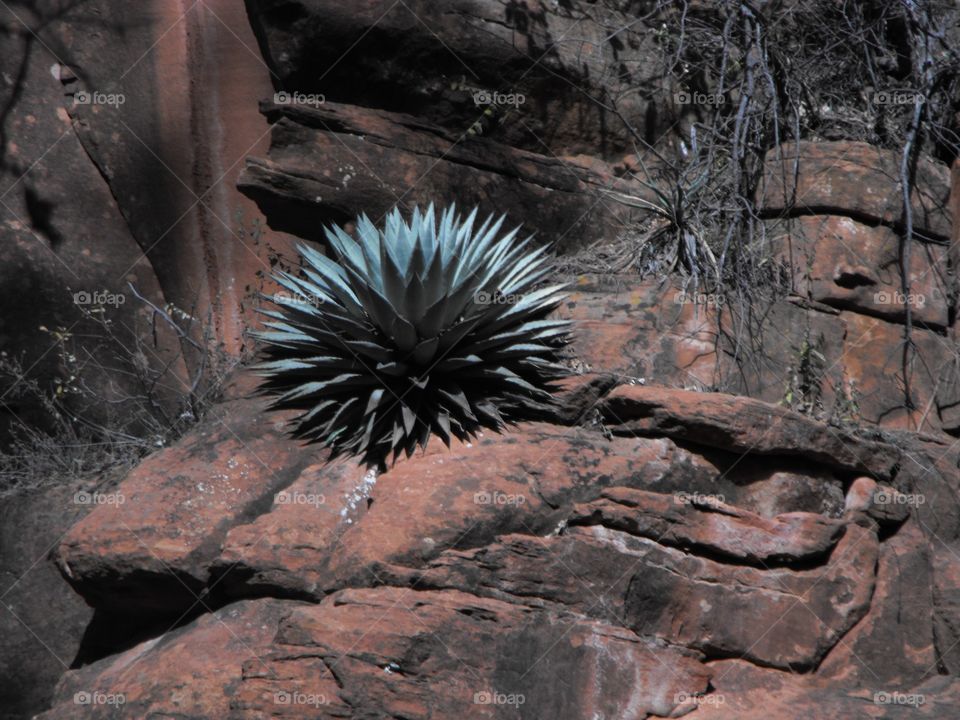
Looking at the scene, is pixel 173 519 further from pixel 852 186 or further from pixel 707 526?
pixel 852 186

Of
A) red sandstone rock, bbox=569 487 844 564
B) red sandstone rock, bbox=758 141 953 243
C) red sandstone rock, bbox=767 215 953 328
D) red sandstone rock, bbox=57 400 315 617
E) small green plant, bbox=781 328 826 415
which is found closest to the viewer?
red sandstone rock, bbox=569 487 844 564

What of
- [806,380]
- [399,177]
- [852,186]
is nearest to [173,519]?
[399,177]

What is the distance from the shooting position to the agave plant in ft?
15.3

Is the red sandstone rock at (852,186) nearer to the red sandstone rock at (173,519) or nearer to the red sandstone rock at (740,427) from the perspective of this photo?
the red sandstone rock at (740,427)

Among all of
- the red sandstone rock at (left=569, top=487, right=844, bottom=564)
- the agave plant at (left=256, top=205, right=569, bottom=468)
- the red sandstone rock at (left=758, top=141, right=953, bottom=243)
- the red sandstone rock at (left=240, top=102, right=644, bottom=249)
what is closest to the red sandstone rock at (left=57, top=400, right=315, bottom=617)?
the agave plant at (left=256, top=205, right=569, bottom=468)

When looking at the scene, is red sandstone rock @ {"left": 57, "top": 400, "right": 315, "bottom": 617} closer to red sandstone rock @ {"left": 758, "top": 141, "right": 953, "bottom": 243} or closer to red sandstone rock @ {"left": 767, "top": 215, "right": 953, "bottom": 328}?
A: red sandstone rock @ {"left": 767, "top": 215, "right": 953, "bottom": 328}

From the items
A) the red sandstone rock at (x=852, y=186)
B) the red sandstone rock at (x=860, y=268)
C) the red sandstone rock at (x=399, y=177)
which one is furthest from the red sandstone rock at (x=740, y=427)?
the red sandstone rock at (x=399, y=177)

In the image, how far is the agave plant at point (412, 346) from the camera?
A: 4664mm

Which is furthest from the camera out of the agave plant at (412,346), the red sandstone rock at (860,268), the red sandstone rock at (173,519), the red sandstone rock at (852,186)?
the red sandstone rock at (852,186)

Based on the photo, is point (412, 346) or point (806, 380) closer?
point (412, 346)

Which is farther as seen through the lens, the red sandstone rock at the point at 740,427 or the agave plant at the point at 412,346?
the agave plant at the point at 412,346

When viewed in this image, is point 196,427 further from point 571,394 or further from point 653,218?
point 653,218

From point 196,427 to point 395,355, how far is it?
1.19 m

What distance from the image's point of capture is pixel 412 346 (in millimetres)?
4734
